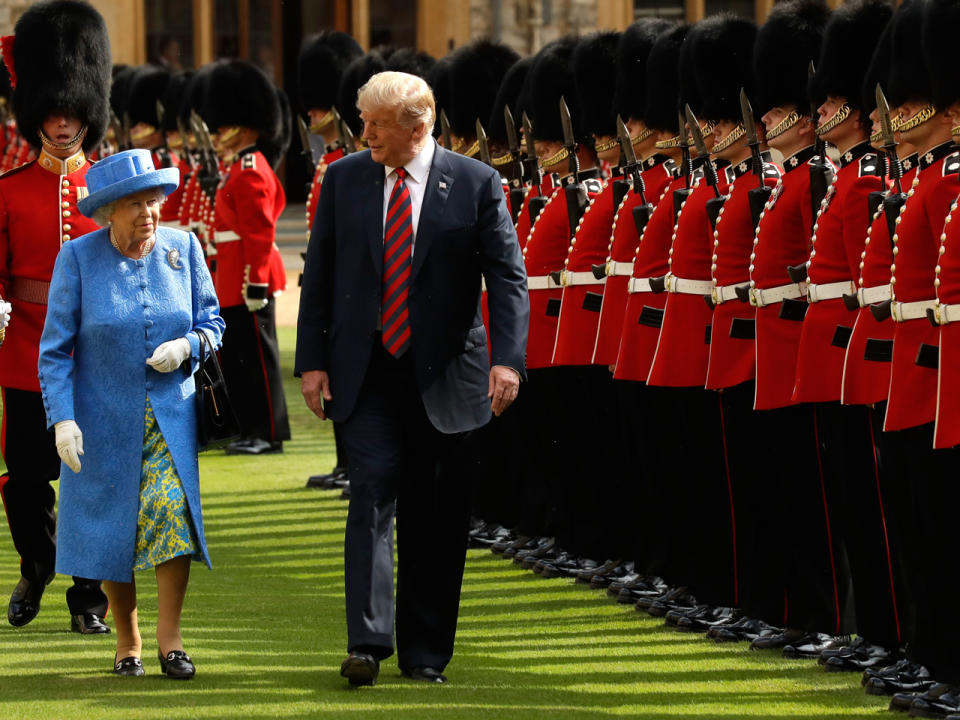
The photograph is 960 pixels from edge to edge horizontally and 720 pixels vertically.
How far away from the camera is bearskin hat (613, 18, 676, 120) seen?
732 centimetres

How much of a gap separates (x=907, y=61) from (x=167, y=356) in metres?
1.96

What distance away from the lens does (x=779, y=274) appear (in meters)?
6.02

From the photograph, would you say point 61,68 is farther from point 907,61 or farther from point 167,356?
point 907,61

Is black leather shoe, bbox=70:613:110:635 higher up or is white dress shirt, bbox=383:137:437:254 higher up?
white dress shirt, bbox=383:137:437:254

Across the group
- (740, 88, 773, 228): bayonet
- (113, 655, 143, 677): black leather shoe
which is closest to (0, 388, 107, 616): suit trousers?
(113, 655, 143, 677): black leather shoe

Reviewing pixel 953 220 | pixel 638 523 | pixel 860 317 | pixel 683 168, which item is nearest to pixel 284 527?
pixel 638 523

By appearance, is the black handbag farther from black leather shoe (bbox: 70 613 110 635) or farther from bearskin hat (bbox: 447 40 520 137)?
bearskin hat (bbox: 447 40 520 137)

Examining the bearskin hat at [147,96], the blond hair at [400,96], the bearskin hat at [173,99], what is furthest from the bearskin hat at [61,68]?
the bearskin hat at [147,96]

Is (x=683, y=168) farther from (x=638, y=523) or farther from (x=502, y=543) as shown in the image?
(x=502, y=543)

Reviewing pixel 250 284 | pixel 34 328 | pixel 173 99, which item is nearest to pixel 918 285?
pixel 34 328

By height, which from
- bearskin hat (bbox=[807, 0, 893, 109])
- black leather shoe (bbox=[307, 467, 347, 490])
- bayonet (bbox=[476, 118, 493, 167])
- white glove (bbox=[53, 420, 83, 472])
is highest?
bearskin hat (bbox=[807, 0, 893, 109])

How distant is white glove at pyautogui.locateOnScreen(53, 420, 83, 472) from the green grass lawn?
565mm

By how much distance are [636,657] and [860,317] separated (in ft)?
3.71

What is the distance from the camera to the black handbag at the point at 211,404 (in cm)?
562
